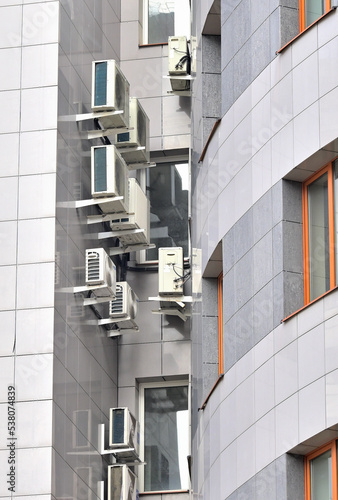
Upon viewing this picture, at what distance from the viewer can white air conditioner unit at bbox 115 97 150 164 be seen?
26.5 meters

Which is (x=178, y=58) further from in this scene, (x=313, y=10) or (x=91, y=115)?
(x=313, y=10)

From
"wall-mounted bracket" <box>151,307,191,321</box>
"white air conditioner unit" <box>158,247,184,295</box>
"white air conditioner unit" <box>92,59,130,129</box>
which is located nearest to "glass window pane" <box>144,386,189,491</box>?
"wall-mounted bracket" <box>151,307,191,321</box>

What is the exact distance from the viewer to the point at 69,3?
83.0 ft

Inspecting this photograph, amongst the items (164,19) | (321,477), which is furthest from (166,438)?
(321,477)

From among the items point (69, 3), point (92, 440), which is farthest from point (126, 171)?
point (92, 440)

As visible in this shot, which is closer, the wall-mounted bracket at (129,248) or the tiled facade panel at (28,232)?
the tiled facade panel at (28,232)

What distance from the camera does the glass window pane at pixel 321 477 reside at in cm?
1555

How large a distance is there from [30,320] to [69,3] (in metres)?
6.35

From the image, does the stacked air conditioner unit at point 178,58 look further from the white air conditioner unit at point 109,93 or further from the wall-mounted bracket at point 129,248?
the wall-mounted bracket at point 129,248

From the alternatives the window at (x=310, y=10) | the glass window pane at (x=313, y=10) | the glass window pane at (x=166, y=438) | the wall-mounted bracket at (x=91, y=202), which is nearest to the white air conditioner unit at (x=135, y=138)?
the wall-mounted bracket at (x=91, y=202)

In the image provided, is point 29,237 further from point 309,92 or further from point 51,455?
point 309,92

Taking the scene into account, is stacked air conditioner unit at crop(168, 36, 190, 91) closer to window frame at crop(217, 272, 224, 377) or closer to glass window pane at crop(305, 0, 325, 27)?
window frame at crop(217, 272, 224, 377)

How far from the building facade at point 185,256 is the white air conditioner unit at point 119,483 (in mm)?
186

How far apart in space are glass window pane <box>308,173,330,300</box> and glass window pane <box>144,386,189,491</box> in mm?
10109
